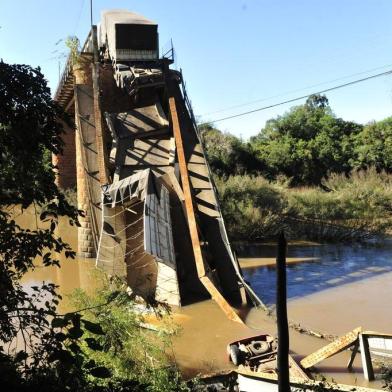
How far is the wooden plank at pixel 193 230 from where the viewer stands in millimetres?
12609

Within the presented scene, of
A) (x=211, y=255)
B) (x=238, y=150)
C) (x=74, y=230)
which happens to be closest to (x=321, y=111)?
(x=238, y=150)

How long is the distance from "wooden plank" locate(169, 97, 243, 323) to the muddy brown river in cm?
41

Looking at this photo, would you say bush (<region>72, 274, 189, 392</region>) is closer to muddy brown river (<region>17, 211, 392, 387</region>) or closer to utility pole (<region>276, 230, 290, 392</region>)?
muddy brown river (<region>17, 211, 392, 387</region>)

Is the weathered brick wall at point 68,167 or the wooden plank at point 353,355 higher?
the weathered brick wall at point 68,167

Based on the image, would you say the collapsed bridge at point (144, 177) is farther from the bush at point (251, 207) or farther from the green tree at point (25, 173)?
the green tree at point (25, 173)

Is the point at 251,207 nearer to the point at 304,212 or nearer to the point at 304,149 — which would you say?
the point at 304,212

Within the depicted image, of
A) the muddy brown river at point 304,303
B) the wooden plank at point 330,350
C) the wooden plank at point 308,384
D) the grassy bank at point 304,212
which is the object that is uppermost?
the grassy bank at point 304,212

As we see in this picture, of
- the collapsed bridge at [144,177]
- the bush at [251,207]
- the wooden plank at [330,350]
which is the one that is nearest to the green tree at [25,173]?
the wooden plank at [330,350]

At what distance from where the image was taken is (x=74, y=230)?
2383 cm

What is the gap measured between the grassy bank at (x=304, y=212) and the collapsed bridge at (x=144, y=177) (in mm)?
6832

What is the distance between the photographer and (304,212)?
25.0 metres

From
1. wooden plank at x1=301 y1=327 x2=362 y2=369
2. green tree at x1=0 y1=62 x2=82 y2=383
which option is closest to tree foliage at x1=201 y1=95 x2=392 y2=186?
wooden plank at x1=301 y1=327 x2=362 y2=369

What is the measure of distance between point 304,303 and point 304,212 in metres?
11.5

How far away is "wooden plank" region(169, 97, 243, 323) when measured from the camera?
41.4ft
